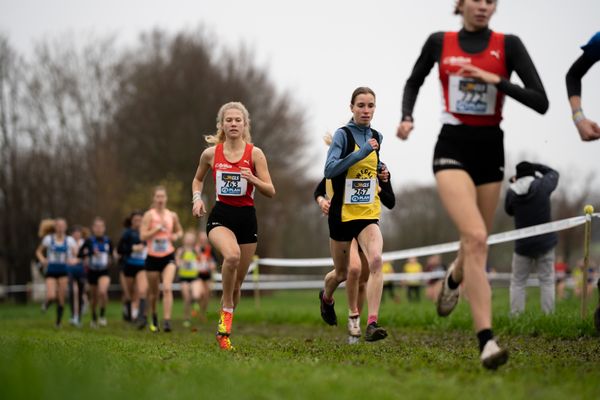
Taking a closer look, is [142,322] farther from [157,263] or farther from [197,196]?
[197,196]

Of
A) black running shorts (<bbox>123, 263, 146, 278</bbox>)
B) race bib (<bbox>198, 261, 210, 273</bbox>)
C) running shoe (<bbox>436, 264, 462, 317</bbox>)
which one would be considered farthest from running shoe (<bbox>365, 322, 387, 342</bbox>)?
race bib (<bbox>198, 261, 210, 273</bbox>)

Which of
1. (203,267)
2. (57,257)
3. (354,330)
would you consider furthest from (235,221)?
(203,267)

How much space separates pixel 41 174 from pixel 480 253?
38.9m

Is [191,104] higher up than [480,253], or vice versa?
[191,104]

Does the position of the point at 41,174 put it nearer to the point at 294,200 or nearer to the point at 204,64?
the point at 204,64

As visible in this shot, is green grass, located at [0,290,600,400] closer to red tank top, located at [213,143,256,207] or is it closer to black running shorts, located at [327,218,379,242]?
black running shorts, located at [327,218,379,242]

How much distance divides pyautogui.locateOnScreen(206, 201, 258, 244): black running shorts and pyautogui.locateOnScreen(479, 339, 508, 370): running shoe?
378 cm

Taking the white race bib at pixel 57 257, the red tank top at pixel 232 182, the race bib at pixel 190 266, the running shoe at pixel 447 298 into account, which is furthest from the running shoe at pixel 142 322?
the running shoe at pixel 447 298

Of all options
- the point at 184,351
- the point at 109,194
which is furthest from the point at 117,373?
the point at 109,194

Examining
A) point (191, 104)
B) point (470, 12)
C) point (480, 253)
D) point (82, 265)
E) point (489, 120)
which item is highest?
point (191, 104)

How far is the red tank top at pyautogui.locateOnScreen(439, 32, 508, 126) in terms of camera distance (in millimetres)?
6133

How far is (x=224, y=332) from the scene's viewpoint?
28.1 ft

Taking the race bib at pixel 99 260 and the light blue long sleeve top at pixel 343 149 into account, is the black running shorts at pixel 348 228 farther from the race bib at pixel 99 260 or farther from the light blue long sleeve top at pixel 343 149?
the race bib at pixel 99 260

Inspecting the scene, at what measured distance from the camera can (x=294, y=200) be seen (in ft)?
153
